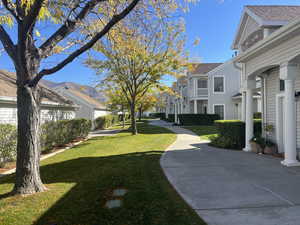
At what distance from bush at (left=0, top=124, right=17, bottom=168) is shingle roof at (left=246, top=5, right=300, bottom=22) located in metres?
→ 11.1

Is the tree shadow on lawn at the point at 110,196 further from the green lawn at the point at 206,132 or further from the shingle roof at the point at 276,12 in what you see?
the green lawn at the point at 206,132

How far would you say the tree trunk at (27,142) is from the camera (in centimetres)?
421

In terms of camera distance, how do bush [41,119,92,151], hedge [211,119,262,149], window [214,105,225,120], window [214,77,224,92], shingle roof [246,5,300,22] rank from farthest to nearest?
window [214,105,225,120] < window [214,77,224,92] < bush [41,119,92,151] < hedge [211,119,262,149] < shingle roof [246,5,300,22]

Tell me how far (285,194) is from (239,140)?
236 inches

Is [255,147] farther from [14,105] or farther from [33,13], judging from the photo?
[14,105]

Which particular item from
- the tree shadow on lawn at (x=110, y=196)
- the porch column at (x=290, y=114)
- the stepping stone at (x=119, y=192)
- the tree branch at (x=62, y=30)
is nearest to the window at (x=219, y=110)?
the porch column at (x=290, y=114)

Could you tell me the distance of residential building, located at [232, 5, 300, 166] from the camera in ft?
20.6

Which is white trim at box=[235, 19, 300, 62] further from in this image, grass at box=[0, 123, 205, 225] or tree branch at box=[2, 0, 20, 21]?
tree branch at box=[2, 0, 20, 21]

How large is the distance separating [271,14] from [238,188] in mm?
7869

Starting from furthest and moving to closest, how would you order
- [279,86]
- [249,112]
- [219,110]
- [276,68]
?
[219,110], [249,112], [276,68], [279,86]

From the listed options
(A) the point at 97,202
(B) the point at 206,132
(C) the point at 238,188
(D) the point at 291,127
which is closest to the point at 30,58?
(A) the point at 97,202

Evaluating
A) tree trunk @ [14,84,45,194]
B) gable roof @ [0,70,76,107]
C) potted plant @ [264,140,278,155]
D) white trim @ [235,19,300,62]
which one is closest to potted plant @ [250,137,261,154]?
potted plant @ [264,140,278,155]

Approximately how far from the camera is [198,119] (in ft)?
82.8

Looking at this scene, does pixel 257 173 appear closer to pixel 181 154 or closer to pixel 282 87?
pixel 181 154
